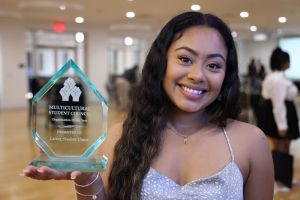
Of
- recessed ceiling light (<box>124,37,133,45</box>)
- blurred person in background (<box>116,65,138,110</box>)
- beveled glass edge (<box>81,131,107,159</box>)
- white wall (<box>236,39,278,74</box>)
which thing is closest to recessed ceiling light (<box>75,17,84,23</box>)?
blurred person in background (<box>116,65,138,110</box>)

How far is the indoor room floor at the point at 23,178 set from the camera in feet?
9.53

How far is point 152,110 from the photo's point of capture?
3.92 ft

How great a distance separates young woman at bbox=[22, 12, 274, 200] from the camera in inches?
42.1

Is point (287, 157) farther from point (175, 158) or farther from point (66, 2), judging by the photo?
Answer: point (66, 2)

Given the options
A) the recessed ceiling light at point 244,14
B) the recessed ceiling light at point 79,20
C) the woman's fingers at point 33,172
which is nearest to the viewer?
the woman's fingers at point 33,172

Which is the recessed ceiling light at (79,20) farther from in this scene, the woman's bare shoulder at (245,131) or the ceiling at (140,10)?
the woman's bare shoulder at (245,131)

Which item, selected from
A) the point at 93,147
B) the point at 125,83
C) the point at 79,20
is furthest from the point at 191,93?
the point at 79,20

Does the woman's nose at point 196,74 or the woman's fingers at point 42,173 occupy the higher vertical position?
the woman's nose at point 196,74

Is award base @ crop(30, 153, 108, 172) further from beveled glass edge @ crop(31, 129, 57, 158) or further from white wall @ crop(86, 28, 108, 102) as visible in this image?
white wall @ crop(86, 28, 108, 102)

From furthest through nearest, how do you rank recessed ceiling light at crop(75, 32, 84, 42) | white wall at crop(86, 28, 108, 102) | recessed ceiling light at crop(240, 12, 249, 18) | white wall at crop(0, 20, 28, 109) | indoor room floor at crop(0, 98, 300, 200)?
white wall at crop(86, 28, 108, 102) < recessed ceiling light at crop(75, 32, 84, 42) < white wall at crop(0, 20, 28, 109) < recessed ceiling light at crop(240, 12, 249, 18) < indoor room floor at crop(0, 98, 300, 200)

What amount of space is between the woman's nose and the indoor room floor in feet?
1.68

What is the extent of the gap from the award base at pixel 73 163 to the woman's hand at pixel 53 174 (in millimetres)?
19

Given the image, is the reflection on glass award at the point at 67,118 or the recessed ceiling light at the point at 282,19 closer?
the reflection on glass award at the point at 67,118

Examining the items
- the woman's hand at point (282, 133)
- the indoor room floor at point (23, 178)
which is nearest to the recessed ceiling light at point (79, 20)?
the indoor room floor at point (23, 178)
